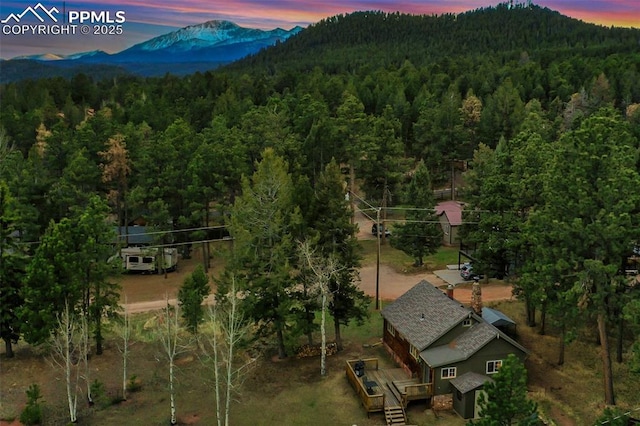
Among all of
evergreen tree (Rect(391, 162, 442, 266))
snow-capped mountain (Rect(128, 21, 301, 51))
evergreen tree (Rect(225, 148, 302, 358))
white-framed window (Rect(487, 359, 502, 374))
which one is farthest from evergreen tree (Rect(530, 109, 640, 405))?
snow-capped mountain (Rect(128, 21, 301, 51))

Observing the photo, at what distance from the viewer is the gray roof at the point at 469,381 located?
2777cm

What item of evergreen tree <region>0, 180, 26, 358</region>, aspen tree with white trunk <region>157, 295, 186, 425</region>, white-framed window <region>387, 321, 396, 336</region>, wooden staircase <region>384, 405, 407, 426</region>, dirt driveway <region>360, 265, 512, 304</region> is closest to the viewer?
aspen tree with white trunk <region>157, 295, 186, 425</region>

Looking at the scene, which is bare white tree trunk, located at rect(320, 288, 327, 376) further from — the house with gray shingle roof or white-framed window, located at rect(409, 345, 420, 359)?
white-framed window, located at rect(409, 345, 420, 359)

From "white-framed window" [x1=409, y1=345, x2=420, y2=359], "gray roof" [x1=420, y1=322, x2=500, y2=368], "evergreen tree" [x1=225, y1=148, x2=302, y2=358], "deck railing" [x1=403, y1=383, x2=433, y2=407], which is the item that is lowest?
"deck railing" [x1=403, y1=383, x2=433, y2=407]

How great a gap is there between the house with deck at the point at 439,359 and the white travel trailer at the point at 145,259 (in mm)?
23046

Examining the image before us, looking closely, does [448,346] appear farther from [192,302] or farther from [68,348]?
[68,348]

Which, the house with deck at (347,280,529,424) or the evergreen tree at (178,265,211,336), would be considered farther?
the evergreen tree at (178,265,211,336)

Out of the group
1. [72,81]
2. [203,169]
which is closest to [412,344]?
[203,169]

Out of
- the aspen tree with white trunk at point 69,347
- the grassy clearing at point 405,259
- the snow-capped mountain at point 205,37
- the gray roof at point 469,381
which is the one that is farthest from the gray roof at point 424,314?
the snow-capped mountain at point 205,37

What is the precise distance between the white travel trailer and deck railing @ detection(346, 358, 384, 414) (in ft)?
75.2

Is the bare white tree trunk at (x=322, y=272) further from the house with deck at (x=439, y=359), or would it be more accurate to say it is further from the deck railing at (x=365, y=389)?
the house with deck at (x=439, y=359)

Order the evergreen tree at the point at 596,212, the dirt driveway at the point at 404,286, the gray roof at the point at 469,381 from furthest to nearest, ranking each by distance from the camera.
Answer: the dirt driveway at the point at 404,286
the gray roof at the point at 469,381
the evergreen tree at the point at 596,212

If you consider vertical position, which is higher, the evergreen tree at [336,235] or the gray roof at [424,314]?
the evergreen tree at [336,235]

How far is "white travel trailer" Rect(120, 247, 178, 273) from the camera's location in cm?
4984
